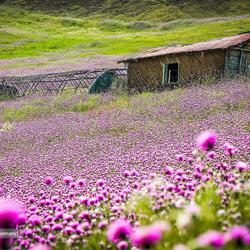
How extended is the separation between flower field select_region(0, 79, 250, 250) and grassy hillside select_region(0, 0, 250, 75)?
3190 centimetres

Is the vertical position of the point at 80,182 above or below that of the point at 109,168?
above

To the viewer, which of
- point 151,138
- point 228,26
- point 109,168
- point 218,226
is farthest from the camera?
point 228,26

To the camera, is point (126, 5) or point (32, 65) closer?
point (32, 65)

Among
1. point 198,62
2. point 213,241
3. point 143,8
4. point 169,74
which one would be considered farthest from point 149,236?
point 143,8

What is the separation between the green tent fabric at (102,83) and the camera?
25.9m

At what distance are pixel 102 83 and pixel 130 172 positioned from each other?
22234 mm

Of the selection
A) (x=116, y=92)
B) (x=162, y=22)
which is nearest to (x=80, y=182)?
(x=116, y=92)

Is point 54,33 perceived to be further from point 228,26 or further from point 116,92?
point 116,92

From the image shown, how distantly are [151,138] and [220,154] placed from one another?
350cm

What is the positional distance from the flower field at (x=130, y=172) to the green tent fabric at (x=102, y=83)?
335 cm

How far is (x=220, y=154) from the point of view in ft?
23.9

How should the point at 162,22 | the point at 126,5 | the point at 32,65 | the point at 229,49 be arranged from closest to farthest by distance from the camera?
the point at 229,49, the point at 32,65, the point at 162,22, the point at 126,5

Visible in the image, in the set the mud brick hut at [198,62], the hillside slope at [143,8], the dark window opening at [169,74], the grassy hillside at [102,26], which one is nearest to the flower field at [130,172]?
the mud brick hut at [198,62]

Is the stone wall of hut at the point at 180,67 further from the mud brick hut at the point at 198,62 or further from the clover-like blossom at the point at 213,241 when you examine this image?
the clover-like blossom at the point at 213,241
